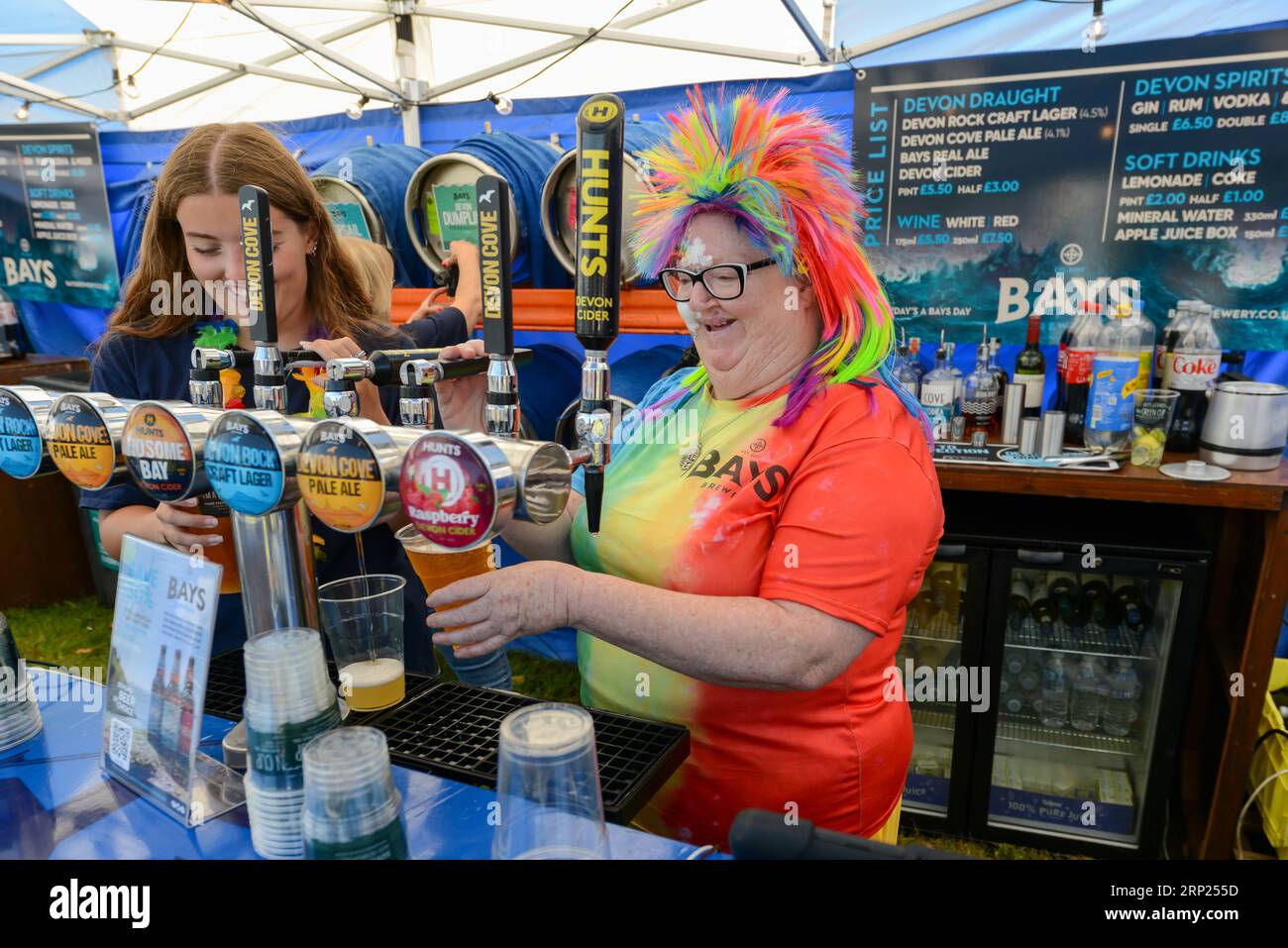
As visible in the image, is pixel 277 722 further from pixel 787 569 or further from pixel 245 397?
pixel 245 397

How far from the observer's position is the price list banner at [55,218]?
4723 millimetres

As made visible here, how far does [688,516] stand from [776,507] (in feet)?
0.51

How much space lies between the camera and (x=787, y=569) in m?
1.20

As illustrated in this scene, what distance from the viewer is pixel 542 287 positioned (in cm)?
328

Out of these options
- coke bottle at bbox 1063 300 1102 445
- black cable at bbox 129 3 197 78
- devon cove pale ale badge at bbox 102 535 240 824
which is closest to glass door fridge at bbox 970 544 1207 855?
coke bottle at bbox 1063 300 1102 445

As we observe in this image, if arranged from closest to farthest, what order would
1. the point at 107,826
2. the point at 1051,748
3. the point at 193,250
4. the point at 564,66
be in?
the point at 107,826 → the point at 193,250 → the point at 1051,748 → the point at 564,66

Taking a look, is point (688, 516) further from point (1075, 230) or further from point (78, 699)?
point (1075, 230)

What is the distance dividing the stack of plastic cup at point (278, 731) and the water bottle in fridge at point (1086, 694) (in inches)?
114

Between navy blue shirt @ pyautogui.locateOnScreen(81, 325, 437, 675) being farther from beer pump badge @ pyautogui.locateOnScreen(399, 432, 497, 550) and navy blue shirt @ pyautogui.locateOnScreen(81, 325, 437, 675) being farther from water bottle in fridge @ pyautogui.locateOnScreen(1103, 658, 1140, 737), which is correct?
water bottle in fridge @ pyautogui.locateOnScreen(1103, 658, 1140, 737)

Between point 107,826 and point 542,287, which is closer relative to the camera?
point 107,826

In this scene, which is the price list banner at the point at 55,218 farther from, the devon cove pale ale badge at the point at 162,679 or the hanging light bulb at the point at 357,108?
the devon cove pale ale badge at the point at 162,679
